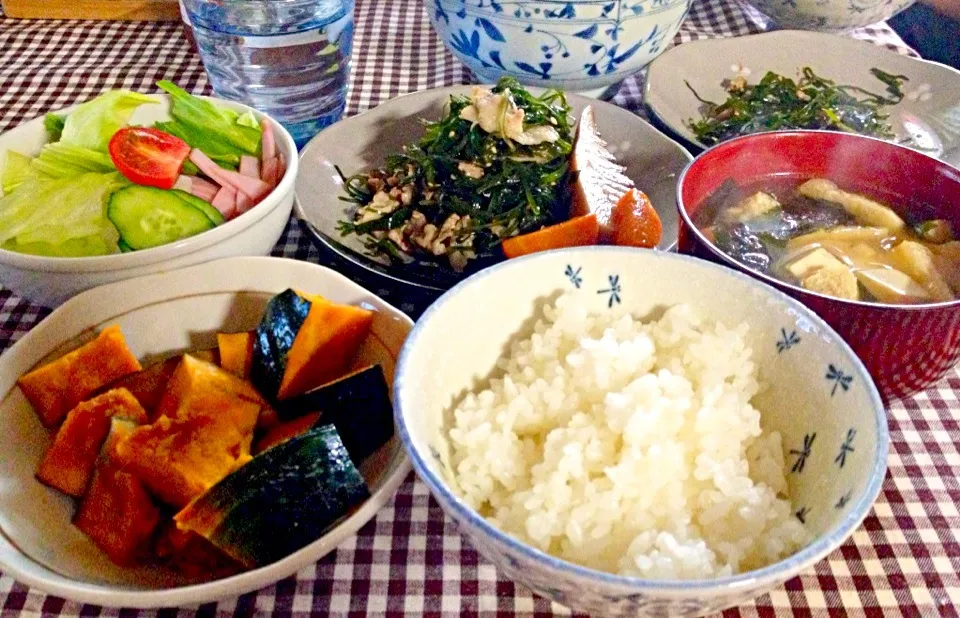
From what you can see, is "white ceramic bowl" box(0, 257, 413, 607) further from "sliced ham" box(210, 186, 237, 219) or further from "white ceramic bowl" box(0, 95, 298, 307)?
"sliced ham" box(210, 186, 237, 219)

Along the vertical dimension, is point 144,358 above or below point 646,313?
below

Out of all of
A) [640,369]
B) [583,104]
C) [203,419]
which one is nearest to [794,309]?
[640,369]

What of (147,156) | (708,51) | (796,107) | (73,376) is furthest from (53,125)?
(796,107)

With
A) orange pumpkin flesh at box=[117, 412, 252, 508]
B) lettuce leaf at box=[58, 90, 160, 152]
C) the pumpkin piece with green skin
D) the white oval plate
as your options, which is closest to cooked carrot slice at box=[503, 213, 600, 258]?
the pumpkin piece with green skin

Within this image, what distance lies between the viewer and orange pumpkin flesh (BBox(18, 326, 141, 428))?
1.03 meters

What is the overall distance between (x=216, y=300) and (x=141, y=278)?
4.8 inches

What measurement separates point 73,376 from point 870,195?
1375 millimetres

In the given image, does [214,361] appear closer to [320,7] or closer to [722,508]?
[722,508]

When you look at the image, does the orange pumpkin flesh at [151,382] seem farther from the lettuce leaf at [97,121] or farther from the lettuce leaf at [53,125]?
the lettuce leaf at [53,125]

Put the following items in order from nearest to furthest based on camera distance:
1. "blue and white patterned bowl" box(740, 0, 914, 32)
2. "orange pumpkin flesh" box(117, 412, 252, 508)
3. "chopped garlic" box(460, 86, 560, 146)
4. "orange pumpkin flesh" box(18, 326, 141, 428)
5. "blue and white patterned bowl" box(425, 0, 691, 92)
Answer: "orange pumpkin flesh" box(117, 412, 252, 508), "orange pumpkin flesh" box(18, 326, 141, 428), "chopped garlic" box(460, 86, 560, 146), "blue and white patterned bowl" box(425, 0, 691, 92), "blue and white patterned bowl" box(740, 0, 914, 32)

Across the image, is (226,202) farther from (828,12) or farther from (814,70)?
(828,12)

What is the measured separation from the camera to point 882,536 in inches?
40.6

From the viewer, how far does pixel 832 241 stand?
124 centimetres

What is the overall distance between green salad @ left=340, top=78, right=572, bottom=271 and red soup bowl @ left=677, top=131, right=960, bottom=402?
0.40 meters
